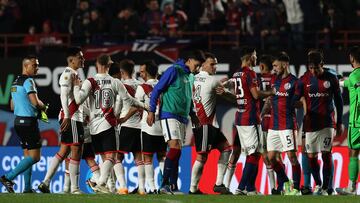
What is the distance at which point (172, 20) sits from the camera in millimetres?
29531

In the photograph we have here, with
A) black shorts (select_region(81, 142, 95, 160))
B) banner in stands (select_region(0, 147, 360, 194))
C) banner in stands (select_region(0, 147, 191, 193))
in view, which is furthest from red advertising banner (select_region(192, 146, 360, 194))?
black shorts (select_region(81, 142, 95, 160))

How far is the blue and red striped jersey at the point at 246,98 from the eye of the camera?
20828 mm

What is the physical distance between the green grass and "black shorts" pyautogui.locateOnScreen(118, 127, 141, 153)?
280 cm

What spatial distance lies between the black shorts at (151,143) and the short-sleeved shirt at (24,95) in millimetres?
1861

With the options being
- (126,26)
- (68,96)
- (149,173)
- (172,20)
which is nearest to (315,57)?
(149,173)

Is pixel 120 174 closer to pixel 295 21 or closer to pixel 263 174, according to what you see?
pixel 263 174

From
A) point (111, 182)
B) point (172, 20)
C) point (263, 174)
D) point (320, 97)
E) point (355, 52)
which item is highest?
point (172, 20)

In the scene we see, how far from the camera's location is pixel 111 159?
2066 centimetres

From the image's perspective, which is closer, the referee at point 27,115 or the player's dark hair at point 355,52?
the player's dark hair at point 355,52

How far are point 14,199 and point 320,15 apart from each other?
1248 centimetres

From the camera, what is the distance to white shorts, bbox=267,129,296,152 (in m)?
21.0

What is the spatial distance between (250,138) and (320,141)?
3.68 ft

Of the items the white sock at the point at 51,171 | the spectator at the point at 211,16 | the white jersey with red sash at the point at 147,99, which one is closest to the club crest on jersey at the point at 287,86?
the white jersey with red sash at the point at 147,99

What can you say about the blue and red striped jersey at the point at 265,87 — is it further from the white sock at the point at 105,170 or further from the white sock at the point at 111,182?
→ the white sock at the point at 105,170
